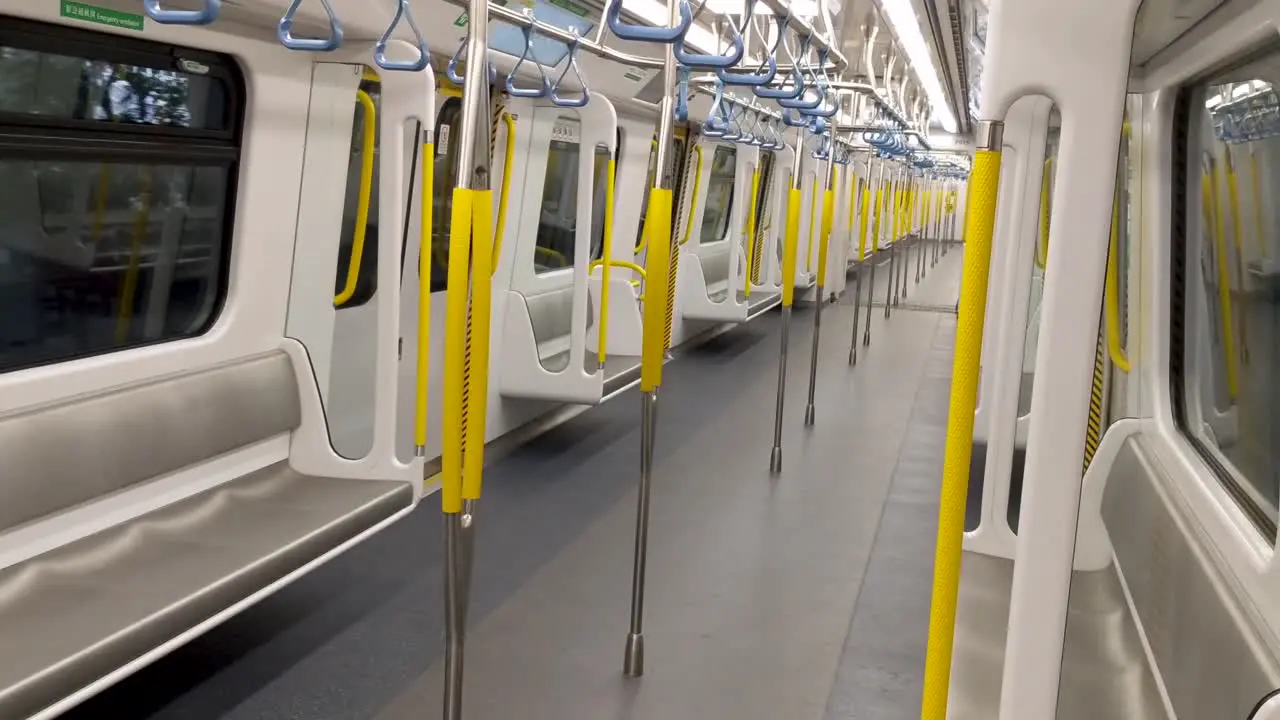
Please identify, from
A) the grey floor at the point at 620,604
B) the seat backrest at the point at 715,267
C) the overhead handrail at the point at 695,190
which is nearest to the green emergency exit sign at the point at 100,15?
the grey floor at the point at 620,604

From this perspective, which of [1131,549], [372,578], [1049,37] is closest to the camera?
[1049,37]

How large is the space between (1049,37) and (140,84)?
3.05 metres

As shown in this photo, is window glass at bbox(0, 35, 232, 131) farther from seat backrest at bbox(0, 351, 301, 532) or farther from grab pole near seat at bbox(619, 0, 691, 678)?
grab pole near seat at bbox(619, 0, 691, 678)

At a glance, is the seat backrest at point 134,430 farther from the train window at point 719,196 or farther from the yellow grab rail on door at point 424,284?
the train window at point 719,196

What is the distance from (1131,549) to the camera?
3234mm

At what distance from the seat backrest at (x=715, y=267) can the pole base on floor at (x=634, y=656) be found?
7794 mm

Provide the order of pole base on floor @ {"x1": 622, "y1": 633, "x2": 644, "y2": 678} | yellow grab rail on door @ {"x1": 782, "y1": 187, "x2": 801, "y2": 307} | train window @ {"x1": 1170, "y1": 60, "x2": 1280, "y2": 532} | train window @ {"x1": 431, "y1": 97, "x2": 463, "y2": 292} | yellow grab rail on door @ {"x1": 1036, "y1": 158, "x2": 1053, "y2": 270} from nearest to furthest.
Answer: train window @ {"x1": 1170, "y1": 60, "x2": 1280, "y2": 532} < pole base on floor @ {"x1": 622, "y1": 633, "x2": 644, "y2": 678} < yellow grab rail on door @ {"x1": 1036, "y1": 158, "x2": 1053, "y2": 270} < train window @ {"x1": 431, "y1": 97, "x2": 463, "y2": 292} < yellow grab rail on door @ {"x1": 782, "y1": 187, "x2": 801, "y2": 307}

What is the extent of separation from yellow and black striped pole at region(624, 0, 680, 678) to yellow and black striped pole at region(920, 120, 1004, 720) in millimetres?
1763

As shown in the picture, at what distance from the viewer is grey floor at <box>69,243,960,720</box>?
3512 millimetres

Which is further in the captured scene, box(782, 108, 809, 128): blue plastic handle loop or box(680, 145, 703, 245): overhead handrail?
box(680, 145, 703, 245): overhead handrail

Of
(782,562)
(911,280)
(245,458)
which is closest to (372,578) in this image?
(245,458)

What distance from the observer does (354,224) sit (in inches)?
196

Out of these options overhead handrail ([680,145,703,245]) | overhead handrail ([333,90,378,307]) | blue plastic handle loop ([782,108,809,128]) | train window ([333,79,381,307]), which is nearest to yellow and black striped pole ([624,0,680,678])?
overhead handrail ([333,90,378,307])

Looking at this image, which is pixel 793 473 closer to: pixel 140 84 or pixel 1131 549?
pixel 1131 549
